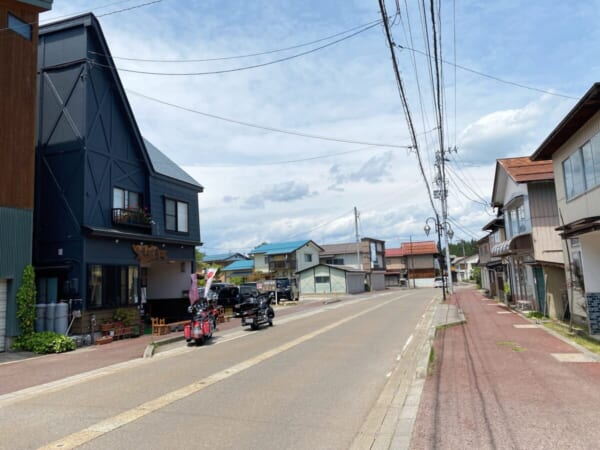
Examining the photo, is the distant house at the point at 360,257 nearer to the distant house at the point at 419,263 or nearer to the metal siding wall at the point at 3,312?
the distant house at the point at 419,263

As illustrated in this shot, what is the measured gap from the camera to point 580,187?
13969mm

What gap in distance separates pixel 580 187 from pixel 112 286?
17.0 meters

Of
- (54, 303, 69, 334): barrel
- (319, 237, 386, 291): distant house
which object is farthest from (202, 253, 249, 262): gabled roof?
(54, 303, 69, 334): barrel

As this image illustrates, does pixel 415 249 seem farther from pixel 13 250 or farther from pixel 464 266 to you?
pixel 13 250

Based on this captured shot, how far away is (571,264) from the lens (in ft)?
51.7

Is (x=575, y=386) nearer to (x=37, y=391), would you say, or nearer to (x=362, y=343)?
(x=362, y=343)

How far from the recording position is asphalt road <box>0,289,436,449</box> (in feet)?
19.1

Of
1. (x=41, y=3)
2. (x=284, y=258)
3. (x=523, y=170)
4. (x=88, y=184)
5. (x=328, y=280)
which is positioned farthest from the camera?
(x=284, y=258)

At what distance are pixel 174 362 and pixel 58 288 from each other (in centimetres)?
771

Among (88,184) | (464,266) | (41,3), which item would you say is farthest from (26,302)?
(464,266)

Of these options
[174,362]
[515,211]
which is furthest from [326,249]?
[174,362]

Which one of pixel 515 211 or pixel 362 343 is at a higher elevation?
pixel 515 211

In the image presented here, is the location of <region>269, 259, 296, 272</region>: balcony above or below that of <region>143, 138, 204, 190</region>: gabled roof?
below

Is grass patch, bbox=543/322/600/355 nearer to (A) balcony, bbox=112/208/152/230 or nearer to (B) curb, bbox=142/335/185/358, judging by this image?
(B) curb, bbox=142/335/185/358
